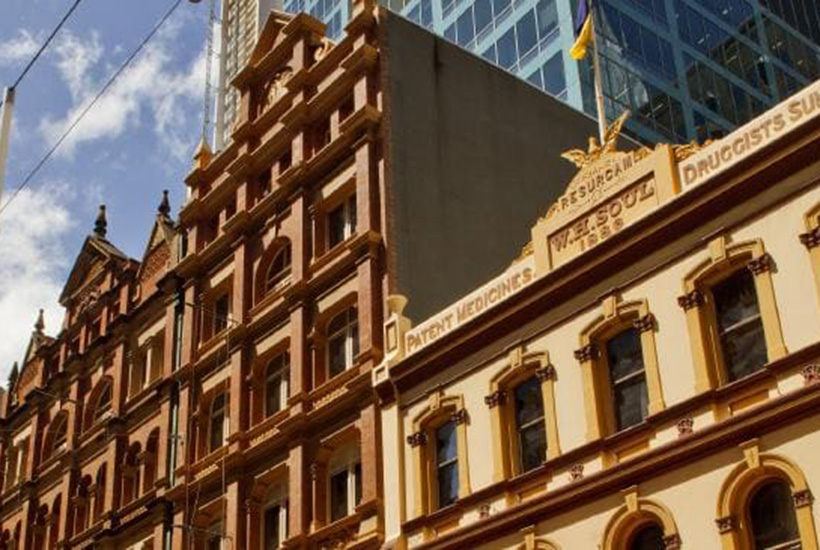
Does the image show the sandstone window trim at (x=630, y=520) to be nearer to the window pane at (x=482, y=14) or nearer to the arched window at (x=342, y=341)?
the arched window at (x=342, y=341)

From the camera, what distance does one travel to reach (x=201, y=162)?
43.0 m

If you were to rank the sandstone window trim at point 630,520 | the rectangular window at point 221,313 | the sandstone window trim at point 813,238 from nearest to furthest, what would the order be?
the sandstone window trim at point 813,238, the sandstone window trim at point 630,520, the rectangular window at point 221,313

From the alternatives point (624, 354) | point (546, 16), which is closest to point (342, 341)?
point (624, 354)

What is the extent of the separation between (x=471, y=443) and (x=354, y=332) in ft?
23.8

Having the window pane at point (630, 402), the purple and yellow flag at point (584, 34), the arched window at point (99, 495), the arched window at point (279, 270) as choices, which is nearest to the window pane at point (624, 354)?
the window pane at point (630, 402)

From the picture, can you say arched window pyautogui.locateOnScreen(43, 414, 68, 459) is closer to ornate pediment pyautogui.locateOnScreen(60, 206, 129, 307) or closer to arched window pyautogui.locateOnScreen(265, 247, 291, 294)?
ornate pediment pyautogui.locateOnScreen(60, 206, 129, 307)

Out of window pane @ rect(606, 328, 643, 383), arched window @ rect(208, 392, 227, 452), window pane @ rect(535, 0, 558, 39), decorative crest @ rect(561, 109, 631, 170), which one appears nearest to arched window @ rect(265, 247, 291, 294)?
arched window @ rect(208, 392, 227, 452)

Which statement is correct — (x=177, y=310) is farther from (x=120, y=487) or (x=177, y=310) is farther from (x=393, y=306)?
(x=393, y=306)

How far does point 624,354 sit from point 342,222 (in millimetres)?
12965

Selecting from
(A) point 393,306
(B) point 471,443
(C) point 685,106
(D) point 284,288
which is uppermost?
(C) point 685,106

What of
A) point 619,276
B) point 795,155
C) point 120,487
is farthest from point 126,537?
point 795,155

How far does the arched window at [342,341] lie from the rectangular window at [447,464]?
5.31 m

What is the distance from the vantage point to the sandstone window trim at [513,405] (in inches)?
1021

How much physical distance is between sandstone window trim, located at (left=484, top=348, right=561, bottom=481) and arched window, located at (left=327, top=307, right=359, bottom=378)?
268 inches
